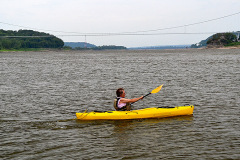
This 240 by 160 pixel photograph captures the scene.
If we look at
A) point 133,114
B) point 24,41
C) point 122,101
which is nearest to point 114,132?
point 133,114

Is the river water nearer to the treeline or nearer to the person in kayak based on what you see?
the person in kayak

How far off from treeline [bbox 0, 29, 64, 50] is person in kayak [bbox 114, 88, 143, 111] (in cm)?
14826

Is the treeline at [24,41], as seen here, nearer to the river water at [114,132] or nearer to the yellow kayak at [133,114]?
the river water at [114,132]

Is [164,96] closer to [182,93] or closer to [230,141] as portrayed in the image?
[182,93]

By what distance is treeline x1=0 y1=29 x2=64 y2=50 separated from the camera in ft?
510

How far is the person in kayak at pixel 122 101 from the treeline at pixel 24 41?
148m

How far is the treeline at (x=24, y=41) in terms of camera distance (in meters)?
155

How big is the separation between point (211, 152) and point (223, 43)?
588ft

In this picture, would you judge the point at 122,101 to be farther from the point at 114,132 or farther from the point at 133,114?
the point at 114,132

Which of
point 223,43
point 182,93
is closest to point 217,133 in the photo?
point 182,93

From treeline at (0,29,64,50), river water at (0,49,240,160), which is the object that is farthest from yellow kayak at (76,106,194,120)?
treeline at (0,29,64,50)

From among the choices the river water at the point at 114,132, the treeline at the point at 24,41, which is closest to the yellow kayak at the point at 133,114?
the river water at the point at 114,132

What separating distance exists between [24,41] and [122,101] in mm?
171372

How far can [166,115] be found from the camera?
10.9 meters
